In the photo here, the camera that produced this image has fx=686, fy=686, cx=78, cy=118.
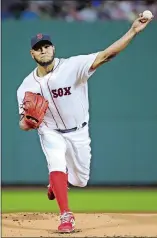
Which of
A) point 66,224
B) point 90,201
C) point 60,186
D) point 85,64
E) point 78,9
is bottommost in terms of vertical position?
point 90,201

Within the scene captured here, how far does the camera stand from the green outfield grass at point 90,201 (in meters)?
6.77

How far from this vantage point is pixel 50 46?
5332 mm

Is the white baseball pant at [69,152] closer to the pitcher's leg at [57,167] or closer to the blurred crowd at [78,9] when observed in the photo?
the pitcher's leg at [57,167]

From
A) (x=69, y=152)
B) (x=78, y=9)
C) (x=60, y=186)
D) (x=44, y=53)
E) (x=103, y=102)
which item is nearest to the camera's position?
(x=60, y=186)

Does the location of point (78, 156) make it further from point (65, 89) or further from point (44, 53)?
point (44, 53)

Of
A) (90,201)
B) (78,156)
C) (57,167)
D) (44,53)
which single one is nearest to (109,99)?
(90,201)

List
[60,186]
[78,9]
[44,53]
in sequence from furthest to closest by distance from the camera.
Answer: [78,9] → [44,53] → [60,186]

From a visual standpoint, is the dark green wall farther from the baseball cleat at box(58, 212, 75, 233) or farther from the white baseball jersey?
the baseball cleat at box(58, 212, 75, 233)

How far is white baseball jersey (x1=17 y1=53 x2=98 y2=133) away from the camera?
527cm

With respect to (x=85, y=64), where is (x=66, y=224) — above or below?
below

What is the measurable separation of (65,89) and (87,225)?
1.08 m

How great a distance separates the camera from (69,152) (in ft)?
18.2

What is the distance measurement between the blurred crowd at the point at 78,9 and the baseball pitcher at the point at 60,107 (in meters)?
3.35

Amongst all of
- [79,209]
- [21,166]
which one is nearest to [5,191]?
[21,166]
